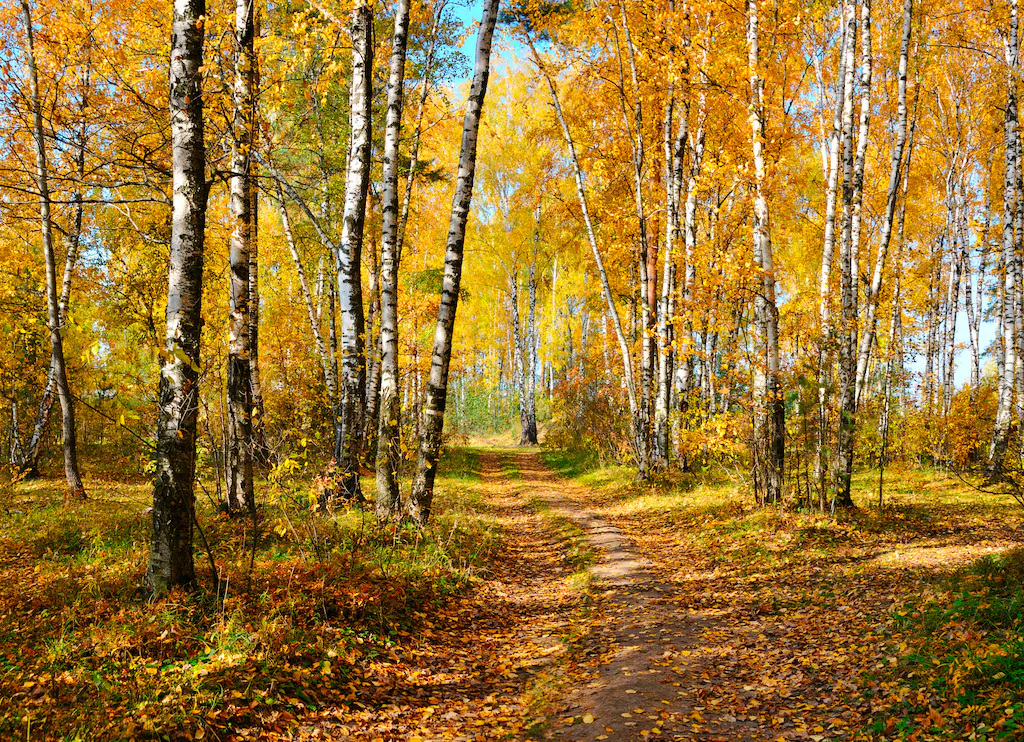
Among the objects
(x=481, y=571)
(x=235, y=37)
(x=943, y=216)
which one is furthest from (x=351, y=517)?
(x=943, y=216)

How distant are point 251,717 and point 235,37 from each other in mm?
7523

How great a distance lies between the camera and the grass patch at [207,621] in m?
3.55

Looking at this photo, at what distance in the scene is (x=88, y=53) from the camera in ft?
34.1

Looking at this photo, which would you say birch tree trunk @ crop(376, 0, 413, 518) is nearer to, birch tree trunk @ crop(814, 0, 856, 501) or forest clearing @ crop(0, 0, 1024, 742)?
forest clearing @ crop(0, 0, 1024, 742)

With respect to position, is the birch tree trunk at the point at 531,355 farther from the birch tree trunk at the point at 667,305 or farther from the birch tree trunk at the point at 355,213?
the birch tree trunk at the point at 355,213

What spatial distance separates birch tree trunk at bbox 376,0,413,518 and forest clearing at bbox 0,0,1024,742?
0.19 ft

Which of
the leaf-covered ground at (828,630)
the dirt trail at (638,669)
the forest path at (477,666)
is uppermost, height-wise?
the leaf-covered ground at (828,630)

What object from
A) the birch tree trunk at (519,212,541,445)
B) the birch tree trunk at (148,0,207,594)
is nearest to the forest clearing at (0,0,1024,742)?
the birch tree trunk at (148,0,207,594)

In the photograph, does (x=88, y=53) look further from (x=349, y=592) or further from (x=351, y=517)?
(x=349, y=592)

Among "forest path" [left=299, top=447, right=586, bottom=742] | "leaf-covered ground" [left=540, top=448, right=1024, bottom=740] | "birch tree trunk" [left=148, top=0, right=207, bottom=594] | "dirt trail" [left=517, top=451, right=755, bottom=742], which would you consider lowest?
"forest path" [left=299, top=447, right=586, bottom=742]

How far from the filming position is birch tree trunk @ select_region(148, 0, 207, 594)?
471cm

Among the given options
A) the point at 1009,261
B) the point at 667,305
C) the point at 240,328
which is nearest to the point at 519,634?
the point at 240,328

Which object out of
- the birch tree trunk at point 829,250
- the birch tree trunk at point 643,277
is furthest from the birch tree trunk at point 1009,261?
the birch tree trunk at point 643,277

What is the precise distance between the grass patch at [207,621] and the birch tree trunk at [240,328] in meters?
0.59
